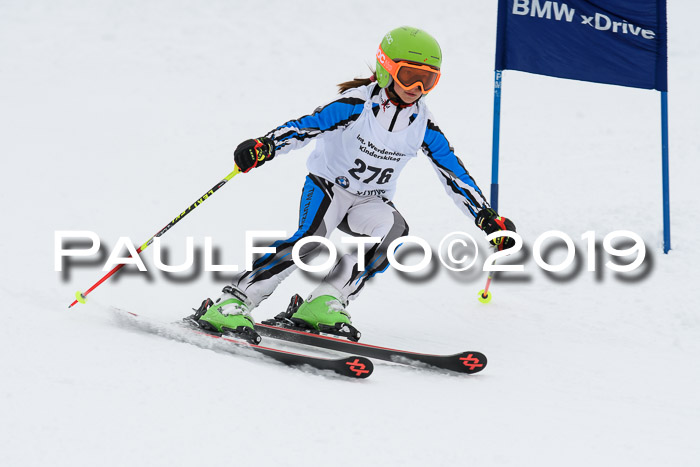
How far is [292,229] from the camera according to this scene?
7391 millimetres

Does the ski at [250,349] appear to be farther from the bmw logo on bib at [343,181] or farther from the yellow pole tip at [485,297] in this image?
the yellow pole tip at [485,297]

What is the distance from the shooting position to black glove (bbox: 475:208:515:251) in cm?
423

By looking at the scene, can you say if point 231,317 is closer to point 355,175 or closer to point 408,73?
point 355,175

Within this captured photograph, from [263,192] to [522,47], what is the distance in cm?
349

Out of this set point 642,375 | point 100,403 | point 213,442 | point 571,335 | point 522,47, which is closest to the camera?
point 213,442

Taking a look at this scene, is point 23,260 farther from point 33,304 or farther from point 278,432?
point 278,432

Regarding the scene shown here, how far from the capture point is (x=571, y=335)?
4.88 m

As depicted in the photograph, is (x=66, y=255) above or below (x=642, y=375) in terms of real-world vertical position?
above

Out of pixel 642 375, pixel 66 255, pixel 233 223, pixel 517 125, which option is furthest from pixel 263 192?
pixel 642 375

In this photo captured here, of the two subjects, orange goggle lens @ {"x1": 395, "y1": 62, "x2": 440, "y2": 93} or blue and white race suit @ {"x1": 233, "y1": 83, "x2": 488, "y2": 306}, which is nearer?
orange goggle lens @ {"x1": 395, "y1": 62, "x2": 440, "y2": 93}

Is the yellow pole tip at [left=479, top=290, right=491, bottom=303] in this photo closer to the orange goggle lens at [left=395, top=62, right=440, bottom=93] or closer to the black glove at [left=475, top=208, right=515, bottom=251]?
the black glove at [left=475, top=208, right=515, bottom=251]

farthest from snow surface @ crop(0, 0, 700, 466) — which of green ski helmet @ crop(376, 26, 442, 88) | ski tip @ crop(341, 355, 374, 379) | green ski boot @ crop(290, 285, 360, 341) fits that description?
green ski helmet @ crop(376, 26, 442, 88)

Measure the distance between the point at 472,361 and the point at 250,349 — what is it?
111cm

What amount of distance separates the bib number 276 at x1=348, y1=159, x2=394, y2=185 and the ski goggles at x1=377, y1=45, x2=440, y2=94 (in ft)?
1.68
